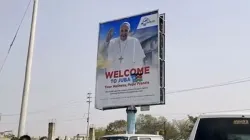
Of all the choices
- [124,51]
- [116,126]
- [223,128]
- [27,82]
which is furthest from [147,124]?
[223,128]

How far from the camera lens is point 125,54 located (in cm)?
2119

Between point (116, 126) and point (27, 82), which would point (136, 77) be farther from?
point (116, 126)

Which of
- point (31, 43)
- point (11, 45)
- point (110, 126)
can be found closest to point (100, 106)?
point (11, 45)

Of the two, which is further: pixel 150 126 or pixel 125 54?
pixel 150 126

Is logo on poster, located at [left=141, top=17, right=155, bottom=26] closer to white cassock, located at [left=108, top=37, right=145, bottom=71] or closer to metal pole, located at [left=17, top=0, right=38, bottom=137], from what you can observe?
white cassock, located at [left=108, top=37, right=145, bottom=71]

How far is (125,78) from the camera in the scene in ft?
68.3

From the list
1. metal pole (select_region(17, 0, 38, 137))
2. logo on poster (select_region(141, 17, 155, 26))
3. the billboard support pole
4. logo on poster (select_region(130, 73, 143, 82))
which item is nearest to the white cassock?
logo on poster (select_region(130, 73, 143, 82))

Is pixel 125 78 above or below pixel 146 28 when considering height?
below

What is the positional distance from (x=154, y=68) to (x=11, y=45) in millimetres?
7987

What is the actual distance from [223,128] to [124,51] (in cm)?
1664

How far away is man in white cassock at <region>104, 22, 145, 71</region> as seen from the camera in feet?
68.2

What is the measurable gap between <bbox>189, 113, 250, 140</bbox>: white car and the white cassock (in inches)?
615

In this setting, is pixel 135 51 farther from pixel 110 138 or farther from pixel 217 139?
pixel 217 139

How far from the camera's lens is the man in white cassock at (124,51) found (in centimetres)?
2079
